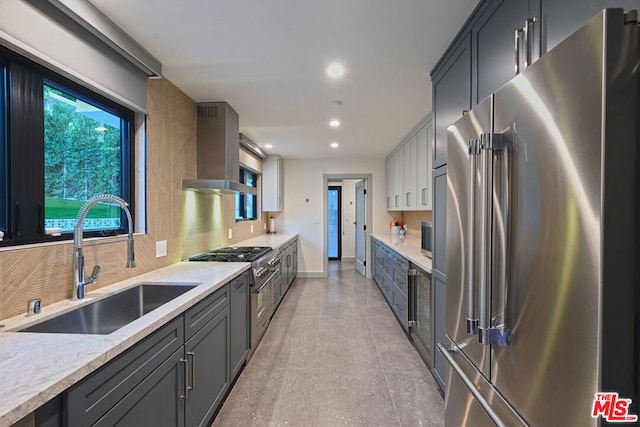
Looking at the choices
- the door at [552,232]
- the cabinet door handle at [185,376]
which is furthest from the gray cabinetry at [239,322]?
the door at [552,232]

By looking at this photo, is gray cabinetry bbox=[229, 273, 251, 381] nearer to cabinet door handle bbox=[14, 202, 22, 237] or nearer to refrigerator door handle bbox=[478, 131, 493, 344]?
cabinet door handle bbox=[14, 202, 22, 237]

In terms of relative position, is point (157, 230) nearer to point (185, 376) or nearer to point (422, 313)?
point (185, 376)

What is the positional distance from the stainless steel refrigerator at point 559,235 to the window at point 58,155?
→ 1.95 m

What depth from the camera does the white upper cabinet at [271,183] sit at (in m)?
5.32

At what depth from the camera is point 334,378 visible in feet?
7.43

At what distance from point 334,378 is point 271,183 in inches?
148

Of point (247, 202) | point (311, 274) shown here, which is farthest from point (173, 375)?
point (311, 274)

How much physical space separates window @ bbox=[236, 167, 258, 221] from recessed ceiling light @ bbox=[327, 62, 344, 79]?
2595 millimetres

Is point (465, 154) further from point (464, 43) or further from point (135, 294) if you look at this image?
point (135, 294)

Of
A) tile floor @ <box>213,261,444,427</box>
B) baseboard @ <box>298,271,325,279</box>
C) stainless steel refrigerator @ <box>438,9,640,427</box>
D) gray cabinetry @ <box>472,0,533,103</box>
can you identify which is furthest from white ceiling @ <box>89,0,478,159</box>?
baseboard @ <box>298,271,325,279</box>

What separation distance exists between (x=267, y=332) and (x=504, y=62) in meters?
3.10

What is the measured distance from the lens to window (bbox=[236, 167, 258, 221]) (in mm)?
4527

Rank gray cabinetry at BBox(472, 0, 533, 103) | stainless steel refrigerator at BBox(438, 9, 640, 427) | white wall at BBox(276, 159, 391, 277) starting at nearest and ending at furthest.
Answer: stainless steel refrigerator at BBox(438, 9, 640, 427) < gray cabinetry at BBox(472, 0, 533, 103) < white wall at BBox(276, 159, 391, 277)

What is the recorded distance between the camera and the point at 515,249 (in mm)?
888
